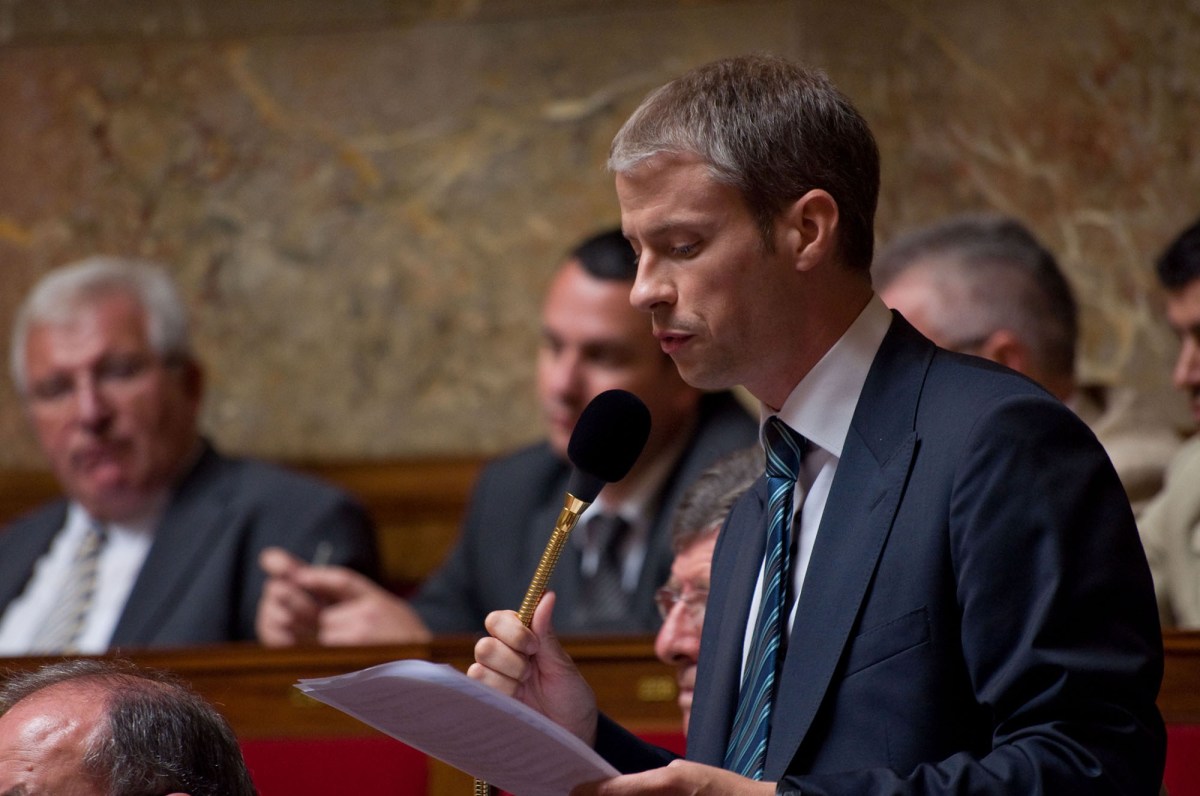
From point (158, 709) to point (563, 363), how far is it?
2314 millimetres

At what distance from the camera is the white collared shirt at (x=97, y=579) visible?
4.17m

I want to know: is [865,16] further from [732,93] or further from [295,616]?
[732,93]

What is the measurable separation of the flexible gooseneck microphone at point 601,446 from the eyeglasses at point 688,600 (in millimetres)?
595

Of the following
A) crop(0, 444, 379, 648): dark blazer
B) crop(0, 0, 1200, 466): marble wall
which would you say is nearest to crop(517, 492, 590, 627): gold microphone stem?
crop(0, 444, 379, 648): dark blazer

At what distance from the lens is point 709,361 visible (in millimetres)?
1789

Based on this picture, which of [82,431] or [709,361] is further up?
[709,361]

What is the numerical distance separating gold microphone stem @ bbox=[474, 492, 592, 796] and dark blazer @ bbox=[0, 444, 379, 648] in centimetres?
239

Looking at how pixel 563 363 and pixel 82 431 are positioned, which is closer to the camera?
pixel 563 363

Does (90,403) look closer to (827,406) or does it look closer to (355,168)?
(355,168)

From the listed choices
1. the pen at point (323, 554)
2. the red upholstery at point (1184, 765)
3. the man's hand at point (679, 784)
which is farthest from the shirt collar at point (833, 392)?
the pen at point (323, 554)

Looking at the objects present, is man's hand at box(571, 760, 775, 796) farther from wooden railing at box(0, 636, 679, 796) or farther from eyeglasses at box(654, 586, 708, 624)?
wooden railing at box(0, 636, 679, 796)

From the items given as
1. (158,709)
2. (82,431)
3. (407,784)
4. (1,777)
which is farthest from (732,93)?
(82,431)

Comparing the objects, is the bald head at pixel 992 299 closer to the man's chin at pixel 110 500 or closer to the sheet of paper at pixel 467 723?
the sheet of paper at pixel 467 723

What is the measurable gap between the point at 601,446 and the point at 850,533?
0.91 ft
